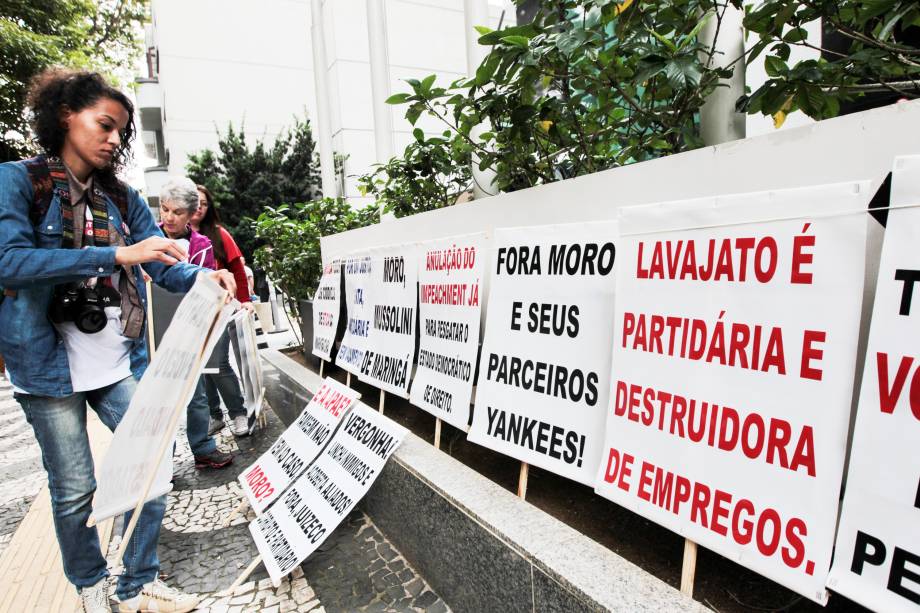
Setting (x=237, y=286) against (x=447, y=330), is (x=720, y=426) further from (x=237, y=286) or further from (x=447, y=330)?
(x=237, y=286)

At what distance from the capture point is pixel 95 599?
219cm

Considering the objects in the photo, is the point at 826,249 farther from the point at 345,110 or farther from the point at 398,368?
the point at 345,110

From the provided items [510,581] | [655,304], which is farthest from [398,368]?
[655,304]

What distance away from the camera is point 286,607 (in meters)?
2.32

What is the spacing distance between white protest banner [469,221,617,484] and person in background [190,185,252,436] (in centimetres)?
257

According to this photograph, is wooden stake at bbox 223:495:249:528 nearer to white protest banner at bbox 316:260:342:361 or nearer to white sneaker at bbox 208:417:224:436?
white protest banner at bbox 316:260:342:361

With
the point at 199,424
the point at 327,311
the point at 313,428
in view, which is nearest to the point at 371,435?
the point at 313,428

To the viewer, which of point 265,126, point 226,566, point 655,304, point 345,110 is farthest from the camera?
point 265,126

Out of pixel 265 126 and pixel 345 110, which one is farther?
pixel 265 126

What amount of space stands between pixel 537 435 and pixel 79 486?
6.31 feet

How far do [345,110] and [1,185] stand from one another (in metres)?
14.9

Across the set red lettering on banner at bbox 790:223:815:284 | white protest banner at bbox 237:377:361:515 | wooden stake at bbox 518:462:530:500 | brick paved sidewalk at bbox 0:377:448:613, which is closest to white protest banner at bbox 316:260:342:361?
brick paved sidewalk at bbox 0:377:448:613

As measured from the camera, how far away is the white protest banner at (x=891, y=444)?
1051mm

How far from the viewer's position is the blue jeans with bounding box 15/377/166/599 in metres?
2.05
